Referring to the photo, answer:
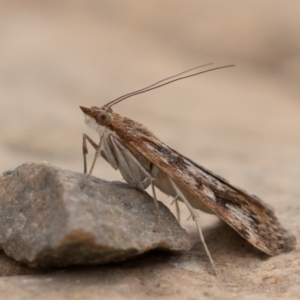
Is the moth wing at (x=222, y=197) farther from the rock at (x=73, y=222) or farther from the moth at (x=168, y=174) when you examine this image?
the rock at (x=73, y=222)

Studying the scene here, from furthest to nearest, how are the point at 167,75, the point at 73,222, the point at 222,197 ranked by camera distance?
the point at 167,75, the point at 222,197, the point at 73,222

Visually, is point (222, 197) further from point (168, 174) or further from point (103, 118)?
point (103, 118)

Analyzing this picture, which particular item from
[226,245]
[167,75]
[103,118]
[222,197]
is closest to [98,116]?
[103,118]

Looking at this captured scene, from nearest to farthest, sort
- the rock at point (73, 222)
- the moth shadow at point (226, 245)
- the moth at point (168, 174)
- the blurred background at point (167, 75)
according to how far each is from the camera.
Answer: the rock at point (73, 222), the moth at point (168, 174), the moth shadow at point (226, 245), the blurred background at point (167, 75)

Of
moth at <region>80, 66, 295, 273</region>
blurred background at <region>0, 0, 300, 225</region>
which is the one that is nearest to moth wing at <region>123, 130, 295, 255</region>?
moth at <region>80, 66, 295, 273</region>

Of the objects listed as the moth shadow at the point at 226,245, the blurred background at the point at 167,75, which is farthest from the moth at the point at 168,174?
the blurred background at the point at 167,75

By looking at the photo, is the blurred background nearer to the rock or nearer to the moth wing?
the moth wing

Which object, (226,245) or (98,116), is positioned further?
(226,245)
